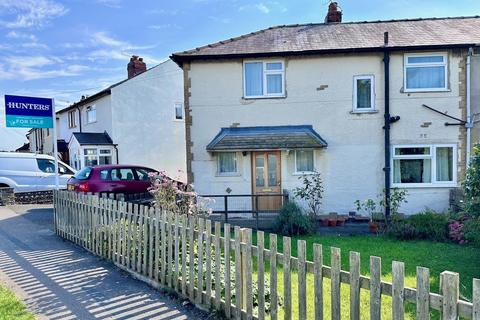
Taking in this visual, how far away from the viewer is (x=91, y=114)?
2403 cm

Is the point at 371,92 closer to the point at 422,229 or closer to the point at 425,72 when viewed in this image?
the point at 425,72

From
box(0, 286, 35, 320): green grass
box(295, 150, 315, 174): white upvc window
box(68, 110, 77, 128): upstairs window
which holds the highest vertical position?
box(68, 110, 77, 128): upstairs window

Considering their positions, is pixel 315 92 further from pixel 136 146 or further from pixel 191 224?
pixel 136 146

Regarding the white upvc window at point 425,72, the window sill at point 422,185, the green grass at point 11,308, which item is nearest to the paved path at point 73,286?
the green grass at point 11,308

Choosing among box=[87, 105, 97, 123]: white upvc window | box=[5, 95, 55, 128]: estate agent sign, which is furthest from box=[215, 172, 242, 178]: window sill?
box=[87, 105, 97, 123]: white upvc window

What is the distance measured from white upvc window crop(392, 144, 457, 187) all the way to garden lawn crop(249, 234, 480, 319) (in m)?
3.57

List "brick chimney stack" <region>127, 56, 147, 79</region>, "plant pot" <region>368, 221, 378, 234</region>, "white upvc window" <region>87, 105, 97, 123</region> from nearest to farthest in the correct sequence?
"plant pot" <region>368, 221, 378, 234</region>, "white upvc window" <region>87, 105, 97, 123</region>, "brick chimney stack" <region>127, 56, 147, 79</region>

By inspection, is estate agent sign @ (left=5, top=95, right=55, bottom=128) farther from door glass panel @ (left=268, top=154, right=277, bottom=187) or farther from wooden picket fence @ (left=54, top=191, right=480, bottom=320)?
door glass panel @ (left=268, top=154, right=277, bottom=187)

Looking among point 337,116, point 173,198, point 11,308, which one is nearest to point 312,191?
point 337,116

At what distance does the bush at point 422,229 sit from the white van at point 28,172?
12959mm

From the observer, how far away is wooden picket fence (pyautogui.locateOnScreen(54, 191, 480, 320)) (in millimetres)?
2834

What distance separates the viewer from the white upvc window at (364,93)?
1257 centimetres

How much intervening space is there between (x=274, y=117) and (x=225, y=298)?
9133 millimetres

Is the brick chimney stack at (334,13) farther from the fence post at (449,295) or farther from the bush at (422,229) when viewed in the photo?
the fence post at (449,295)
